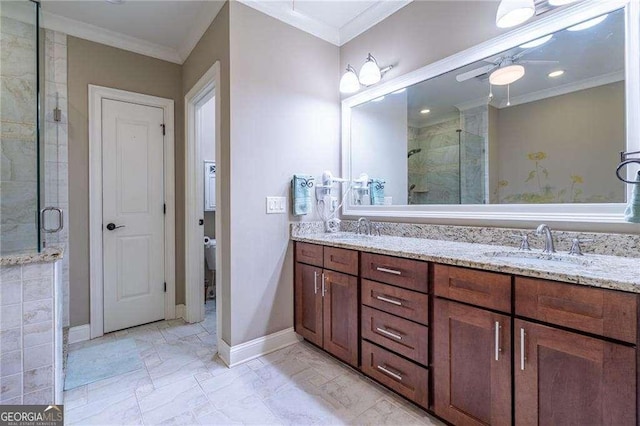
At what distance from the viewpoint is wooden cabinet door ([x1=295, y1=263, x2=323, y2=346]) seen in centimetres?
209

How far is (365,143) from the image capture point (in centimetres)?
259

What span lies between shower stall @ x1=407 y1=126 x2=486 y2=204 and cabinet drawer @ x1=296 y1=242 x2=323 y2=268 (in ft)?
2.67

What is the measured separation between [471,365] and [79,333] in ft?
9.54

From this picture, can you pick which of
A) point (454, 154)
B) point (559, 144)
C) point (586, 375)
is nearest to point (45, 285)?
point (586, 375)

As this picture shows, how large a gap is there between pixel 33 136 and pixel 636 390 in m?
2.80

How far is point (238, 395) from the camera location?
5.52ft

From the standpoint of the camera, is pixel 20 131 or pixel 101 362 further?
pixel 101 362

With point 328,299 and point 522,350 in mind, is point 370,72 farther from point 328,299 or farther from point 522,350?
point 522,350

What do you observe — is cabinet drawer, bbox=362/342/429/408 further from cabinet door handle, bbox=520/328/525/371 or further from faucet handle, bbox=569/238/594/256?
faucet handle, bbox=569/238/594/256

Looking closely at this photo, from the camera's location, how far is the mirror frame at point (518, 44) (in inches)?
51.7

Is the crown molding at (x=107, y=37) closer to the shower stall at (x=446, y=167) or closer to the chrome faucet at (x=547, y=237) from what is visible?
the shower stall at (x=446, y=167)

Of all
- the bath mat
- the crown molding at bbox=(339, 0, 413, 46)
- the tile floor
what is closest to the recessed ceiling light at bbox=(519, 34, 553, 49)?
the crown molding at bbox=(339, 0, 413, 46)

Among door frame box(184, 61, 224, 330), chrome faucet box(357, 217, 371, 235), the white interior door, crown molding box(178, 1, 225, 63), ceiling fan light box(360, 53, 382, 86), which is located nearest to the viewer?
crown molding box(178, 1, 225, 63)

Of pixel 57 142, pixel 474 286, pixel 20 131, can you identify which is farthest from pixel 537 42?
pixel 57 142
